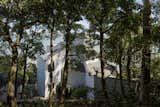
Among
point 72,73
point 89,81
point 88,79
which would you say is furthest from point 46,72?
point 89,81

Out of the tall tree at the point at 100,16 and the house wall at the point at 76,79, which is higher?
the tall tree at the point at 100,16

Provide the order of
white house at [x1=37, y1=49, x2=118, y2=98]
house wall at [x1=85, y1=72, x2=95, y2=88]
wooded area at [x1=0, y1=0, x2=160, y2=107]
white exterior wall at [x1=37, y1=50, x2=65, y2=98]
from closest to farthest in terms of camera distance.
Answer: wooded area at [x1=0, y1=0, x2=160, y2=107], house wall at [x1=85, y1=72, x2=95, y2=88], white house at [x1=37, y1=49, x2=118, y2=98], white exterior wall at [x1=37, y1=50, x2=65, y2=98]

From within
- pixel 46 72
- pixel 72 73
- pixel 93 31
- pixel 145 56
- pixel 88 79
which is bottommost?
pixel 88 79

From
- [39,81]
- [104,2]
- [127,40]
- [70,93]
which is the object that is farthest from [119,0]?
[39,81]

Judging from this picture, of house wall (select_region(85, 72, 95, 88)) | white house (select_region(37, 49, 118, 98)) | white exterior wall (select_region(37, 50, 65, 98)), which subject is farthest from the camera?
white exterior wall (select_region(37, 50, 65, 98))

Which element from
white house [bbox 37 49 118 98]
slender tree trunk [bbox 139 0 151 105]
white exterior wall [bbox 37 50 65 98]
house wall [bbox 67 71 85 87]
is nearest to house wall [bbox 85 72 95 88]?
white house [bbox 37 49 118 98]

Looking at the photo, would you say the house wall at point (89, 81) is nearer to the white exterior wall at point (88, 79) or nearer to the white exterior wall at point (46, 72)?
the white exterior wall at point (88, 79)

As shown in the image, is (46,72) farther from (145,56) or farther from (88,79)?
(145,56)

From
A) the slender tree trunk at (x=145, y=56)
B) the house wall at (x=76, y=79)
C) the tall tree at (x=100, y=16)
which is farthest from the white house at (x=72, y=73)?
the slender tree trunk at (x=145, y=56)

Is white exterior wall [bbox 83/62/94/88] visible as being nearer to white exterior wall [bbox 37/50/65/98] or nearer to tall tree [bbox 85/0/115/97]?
white exterior wall [bbox 37/50/65/98]

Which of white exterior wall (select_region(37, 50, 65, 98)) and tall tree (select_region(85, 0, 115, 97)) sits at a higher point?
tall tree (select_region(85, 0, 115, 97))

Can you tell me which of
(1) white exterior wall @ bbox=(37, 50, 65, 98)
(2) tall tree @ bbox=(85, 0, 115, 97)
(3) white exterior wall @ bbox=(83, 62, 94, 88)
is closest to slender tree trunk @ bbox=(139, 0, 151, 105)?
(2) tall tree @ bbox=(85, 0, 115, 97)

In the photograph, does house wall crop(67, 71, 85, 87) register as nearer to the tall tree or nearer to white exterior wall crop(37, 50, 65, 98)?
white exterior wall crop(37, 50, 65, 98)

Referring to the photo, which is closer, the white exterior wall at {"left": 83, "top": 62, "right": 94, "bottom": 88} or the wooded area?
the wooded area
